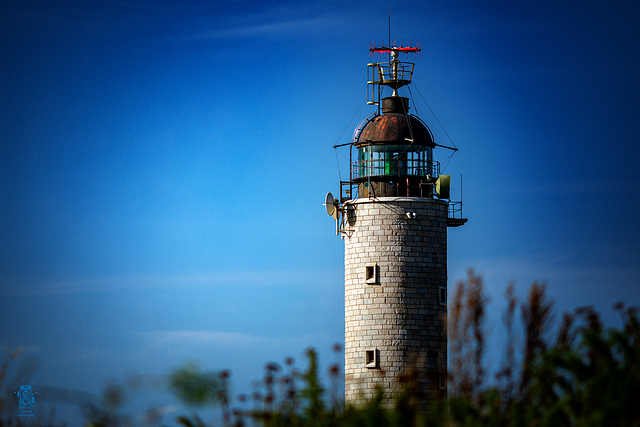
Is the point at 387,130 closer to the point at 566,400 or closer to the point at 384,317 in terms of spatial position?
the point at 384,317

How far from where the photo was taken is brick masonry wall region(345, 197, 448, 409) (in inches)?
1517

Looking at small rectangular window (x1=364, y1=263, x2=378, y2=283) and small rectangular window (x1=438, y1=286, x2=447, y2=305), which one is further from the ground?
small rectangular window (x1=364, y1=263, x2=378, y2=283)

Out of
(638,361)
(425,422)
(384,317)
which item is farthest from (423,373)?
(425,422)

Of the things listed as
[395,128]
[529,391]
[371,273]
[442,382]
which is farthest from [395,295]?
[529,391]

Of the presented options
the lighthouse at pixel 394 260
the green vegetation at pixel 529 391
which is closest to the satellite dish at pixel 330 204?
the lighthouse at pixel 394 260

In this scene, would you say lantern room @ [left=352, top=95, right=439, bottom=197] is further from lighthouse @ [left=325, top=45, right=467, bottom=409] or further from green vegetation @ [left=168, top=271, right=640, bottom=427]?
green vegetation @ [left=168, top=271, right=640, bottom=427]

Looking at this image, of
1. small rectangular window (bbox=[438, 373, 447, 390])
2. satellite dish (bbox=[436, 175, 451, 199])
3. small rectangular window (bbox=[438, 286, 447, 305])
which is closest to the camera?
small rectangular window (bbox=[438, 373, 447, 390])

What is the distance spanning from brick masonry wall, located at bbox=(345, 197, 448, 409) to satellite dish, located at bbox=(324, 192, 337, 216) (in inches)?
41.4

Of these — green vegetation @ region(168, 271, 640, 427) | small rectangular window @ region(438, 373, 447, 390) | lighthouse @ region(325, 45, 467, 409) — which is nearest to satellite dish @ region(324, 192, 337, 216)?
lighthouse @ region(325, 45, 467, 409)

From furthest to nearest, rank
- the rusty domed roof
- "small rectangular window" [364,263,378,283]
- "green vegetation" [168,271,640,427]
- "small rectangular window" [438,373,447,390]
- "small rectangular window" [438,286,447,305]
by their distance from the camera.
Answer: the rusty domed roof
"small rectangular window" [438,286,447,305]
"small rectangular window" [364,263,378,283]
"small rectangular window" [438,373,447,390]
"green vegetation" [168,271,640,427]

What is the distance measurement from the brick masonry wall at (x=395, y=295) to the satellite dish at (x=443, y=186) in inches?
19.8

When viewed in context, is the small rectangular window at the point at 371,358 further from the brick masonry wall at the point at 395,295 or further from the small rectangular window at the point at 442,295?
the small rectangular window at the point at 442,295

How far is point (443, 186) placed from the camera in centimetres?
3984

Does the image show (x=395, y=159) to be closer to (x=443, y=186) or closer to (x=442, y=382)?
(x=443, y=186)
